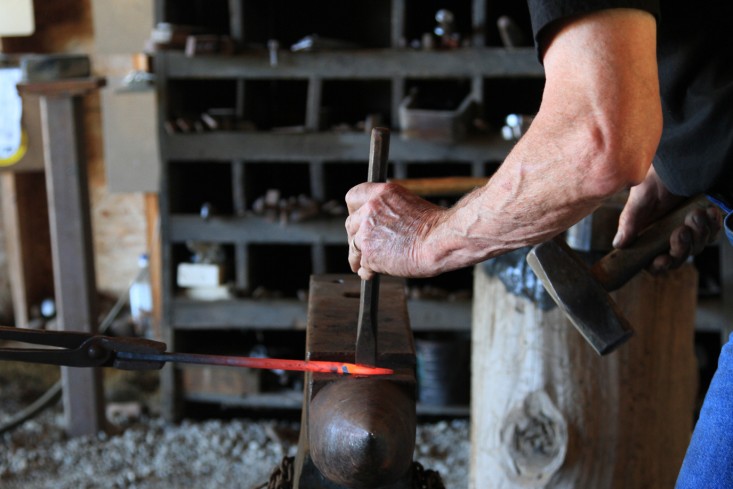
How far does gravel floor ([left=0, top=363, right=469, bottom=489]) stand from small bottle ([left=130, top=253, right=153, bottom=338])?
71 cm

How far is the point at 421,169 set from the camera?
3.88 metres

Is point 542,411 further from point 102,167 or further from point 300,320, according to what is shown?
point 102,167

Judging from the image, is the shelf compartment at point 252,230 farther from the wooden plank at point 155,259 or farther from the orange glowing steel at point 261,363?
the orange glowing steel at point 261,363

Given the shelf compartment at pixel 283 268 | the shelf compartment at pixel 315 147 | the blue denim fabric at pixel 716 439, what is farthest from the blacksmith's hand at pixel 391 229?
the shelf compartment at pixel 283 268

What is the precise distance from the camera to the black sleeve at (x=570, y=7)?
1.01m

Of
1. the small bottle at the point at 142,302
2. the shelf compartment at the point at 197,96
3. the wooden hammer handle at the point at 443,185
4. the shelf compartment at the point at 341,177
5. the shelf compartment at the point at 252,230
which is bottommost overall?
the small bottle at the point at 142,302

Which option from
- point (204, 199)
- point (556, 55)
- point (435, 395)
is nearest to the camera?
point (556, 55)

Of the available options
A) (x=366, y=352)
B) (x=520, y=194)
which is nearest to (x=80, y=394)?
(x=366, y=352)

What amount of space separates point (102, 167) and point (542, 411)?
300 cm

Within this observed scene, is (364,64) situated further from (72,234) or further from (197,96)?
(72,234)

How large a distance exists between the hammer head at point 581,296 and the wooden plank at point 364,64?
5.93 feet

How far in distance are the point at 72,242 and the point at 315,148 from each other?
1.02 meters

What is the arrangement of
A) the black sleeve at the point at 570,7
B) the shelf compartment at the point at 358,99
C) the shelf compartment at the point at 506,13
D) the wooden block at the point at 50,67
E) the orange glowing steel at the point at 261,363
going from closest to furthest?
1. the black sleeve at the point at 570,7
2. the orange glowing steel at the point at 261,363
3. the wooden block at the point at 50,67
4. the shelf compartment at the point at 506,13
5. the shelf compartment at the point at 358,99

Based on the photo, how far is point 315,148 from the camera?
3.24 m
